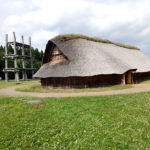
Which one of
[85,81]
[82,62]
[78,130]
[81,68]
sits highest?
[82,62]

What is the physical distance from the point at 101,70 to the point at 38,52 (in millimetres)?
65176

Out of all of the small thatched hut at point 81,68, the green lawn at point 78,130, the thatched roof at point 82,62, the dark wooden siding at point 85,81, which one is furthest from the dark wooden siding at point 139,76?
the green lawn at point 78,130

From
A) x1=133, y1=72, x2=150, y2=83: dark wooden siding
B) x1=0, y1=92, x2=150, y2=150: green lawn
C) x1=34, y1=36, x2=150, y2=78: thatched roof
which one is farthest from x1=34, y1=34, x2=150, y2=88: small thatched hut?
x1=0, y1=92, x2=150, y2=150: green lawn

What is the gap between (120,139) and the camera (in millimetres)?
3592

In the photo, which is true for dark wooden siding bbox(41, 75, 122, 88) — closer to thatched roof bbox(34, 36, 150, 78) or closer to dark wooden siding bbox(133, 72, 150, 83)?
thatched roof bbox(34, 36, 150, 78)

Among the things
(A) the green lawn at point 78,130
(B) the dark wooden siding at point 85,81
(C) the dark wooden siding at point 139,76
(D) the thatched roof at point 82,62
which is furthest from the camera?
(C) the dark wooden siding at point 139,76

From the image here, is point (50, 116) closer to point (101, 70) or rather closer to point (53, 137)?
point (53, 137)

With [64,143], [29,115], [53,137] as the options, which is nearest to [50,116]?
[29,115]

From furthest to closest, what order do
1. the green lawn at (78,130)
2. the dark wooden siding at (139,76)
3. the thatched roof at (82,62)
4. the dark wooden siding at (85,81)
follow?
the dark wooden siding at (139,76) < the dark wooden siding at (85,81) < the thatched roof at (82,62) < the green lawn at (78,130)

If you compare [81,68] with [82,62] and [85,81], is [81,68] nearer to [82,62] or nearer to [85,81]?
[82,62]

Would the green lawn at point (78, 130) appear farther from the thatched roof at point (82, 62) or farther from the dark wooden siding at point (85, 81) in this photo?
the dark wooden siding at point (85, 81)

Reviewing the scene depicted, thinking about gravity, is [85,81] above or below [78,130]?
above

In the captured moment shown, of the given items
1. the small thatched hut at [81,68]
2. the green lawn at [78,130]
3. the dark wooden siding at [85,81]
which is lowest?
the green lawn at [78,130]

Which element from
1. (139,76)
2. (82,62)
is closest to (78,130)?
(82,62)
